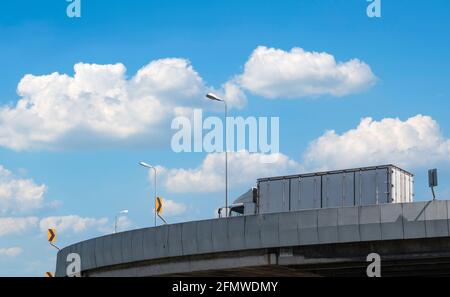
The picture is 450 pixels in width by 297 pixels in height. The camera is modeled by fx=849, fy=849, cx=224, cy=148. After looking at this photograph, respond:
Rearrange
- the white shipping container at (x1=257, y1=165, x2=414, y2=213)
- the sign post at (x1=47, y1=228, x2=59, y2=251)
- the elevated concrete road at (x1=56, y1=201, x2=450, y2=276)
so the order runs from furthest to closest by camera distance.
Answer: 1. the sign post at (x1=47, y1=228, x2=59, y2=251)
2. the white shipping container at (x1=257, y1=165, x2=414, y2=213)
3. the elevated concrete road at (x1=56, y1=201, x2=450, y2=276)

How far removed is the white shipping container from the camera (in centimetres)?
4556

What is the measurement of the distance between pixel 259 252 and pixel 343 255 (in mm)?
4474

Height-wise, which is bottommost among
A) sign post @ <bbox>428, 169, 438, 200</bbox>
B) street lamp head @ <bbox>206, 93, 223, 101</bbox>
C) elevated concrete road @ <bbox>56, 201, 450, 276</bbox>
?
elevated concrete road @ <bbox>56, 201, 450, 276</bbox>

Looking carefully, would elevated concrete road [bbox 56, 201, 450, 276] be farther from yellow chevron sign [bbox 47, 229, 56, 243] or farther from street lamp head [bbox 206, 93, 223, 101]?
yellow chevron sign [bbox 47, 229, 56, 243]

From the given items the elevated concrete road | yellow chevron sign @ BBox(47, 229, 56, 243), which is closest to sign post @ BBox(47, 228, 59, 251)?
yellow chevron sign @ BBox(47, 229, 56, 243)

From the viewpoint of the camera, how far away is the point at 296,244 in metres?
39.4

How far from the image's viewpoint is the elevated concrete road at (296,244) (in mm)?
36594

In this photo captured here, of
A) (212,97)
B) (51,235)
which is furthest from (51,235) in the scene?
(212,97)

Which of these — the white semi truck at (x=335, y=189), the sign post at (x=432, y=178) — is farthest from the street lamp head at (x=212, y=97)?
the sign post at (x=432, y=178)

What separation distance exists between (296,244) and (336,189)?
8343 mm

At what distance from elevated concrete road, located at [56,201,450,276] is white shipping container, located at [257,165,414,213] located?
13.7 feet

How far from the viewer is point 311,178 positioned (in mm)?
47625

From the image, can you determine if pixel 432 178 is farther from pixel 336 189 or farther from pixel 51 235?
pixel 51 235
